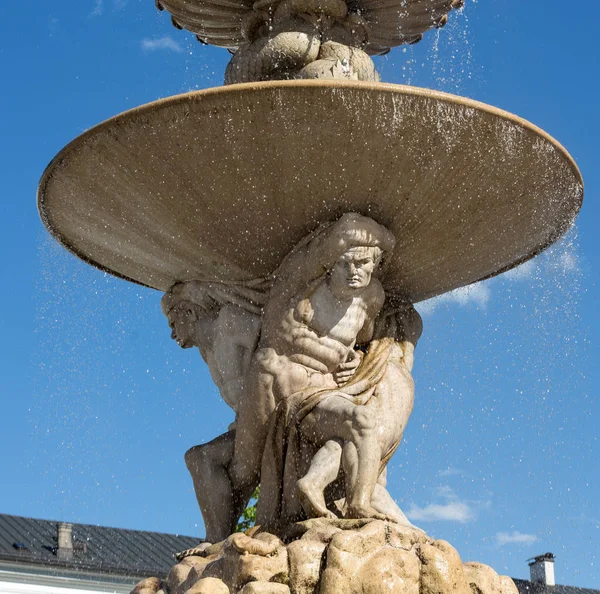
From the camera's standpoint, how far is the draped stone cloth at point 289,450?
28.7 feet

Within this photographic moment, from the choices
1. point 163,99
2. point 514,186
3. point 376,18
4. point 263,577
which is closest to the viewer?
point 263,577

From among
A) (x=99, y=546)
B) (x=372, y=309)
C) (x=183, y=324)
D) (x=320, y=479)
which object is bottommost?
(x=320, y=479)

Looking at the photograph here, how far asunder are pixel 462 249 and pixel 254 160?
1.85 meters

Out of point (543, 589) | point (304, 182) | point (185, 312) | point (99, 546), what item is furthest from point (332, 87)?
point (99, 546)

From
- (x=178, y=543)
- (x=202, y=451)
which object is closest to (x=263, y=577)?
(x=202, y=451)

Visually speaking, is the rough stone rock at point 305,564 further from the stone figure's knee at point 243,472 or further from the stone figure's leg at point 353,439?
the stone figure's knee at point 243,472

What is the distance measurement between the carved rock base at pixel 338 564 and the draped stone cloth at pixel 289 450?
70 cm

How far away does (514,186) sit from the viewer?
913 cm

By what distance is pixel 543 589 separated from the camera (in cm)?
2562

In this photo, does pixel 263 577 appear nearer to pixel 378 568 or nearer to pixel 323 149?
pixel 378 568

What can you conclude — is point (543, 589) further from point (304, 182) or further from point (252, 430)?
point (304, 182)

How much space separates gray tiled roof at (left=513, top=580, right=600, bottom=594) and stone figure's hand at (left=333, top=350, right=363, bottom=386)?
48.1 feet

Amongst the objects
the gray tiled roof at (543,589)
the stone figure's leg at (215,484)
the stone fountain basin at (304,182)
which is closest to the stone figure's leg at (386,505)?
the stone figure's leg at (215,484)

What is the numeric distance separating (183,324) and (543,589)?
17.4 m
